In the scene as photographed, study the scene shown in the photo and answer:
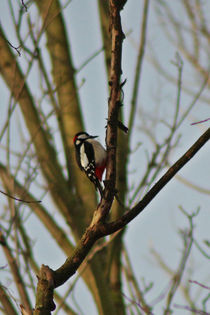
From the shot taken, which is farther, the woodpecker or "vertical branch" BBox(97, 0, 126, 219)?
the woodpecker

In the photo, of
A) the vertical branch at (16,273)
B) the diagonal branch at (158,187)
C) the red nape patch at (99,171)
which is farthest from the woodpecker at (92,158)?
the diagonal branch at (158,187)

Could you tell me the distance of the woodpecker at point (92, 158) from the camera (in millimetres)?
4090

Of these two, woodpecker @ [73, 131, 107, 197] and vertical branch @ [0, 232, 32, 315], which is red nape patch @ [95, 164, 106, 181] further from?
vertical branch @ [0, 232, 32, 315]

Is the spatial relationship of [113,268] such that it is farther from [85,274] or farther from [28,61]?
[28,61]

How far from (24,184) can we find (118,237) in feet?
5.67

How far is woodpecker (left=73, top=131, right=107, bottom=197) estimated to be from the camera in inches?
161

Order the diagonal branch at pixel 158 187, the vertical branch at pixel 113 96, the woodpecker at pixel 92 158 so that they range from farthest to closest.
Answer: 1. the woodpecker at pixel 92 158
2. the vertical branch at pixel 113 96
3. the diagonal branch at pixel 158 187

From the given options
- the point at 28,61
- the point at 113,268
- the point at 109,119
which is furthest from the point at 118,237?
the point at 109,119

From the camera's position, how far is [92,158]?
4.28m

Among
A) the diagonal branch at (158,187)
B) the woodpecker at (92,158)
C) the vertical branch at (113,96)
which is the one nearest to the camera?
the diagonal branch at (158,187)

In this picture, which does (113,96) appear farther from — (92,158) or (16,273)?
(16,273)

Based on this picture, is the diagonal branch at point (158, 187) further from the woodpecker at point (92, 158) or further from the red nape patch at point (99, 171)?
the red nape patch at point (99, 171)

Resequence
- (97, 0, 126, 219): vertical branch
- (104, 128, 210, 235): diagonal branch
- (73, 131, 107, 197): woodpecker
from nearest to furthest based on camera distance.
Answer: (104, 128, 210, 235): diagonal branch
(97, 0, 126, 219): vertical branch
(73, 131, 107, 197): woodpecker

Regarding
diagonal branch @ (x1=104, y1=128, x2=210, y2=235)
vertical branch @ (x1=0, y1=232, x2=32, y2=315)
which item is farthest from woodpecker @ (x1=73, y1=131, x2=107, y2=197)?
diagonal branch @ (x1=104, y1=128, x2=210, y2=235)
